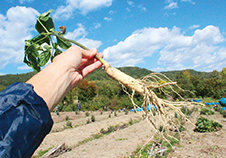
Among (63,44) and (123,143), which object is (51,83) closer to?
(63,44)

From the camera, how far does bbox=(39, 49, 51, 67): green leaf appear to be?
2.16m

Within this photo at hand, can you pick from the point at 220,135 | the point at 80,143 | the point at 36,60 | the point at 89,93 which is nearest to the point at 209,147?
the point at 220,135

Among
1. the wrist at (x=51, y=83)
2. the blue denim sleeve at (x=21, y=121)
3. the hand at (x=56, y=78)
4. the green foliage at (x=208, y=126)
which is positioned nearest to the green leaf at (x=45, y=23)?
the hand at (x=56, y=78)

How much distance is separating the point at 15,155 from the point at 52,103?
366 millimetres

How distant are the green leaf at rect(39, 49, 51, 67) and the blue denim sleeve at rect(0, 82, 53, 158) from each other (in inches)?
60.2

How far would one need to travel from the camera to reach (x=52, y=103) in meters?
0.95

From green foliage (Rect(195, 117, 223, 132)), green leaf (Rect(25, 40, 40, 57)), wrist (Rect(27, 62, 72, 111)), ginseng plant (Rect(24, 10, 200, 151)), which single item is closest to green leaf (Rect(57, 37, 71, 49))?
ginseng plant (Rect(24, 10, 200, 151))

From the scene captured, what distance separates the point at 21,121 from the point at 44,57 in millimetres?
1742

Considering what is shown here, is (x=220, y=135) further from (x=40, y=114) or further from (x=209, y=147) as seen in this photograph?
(x=40, y=114)

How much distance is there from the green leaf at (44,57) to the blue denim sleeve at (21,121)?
153cm

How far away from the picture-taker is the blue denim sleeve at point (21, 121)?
60 cm

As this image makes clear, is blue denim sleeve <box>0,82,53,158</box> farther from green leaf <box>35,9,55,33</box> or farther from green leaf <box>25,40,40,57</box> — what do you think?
green leaf <box>35,9,55,33</box>

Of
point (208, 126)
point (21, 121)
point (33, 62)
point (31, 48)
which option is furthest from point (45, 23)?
point (208, 126)

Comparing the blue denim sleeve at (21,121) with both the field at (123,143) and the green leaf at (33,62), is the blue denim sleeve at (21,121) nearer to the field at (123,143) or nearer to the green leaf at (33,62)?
the green leaf at (33,62)
